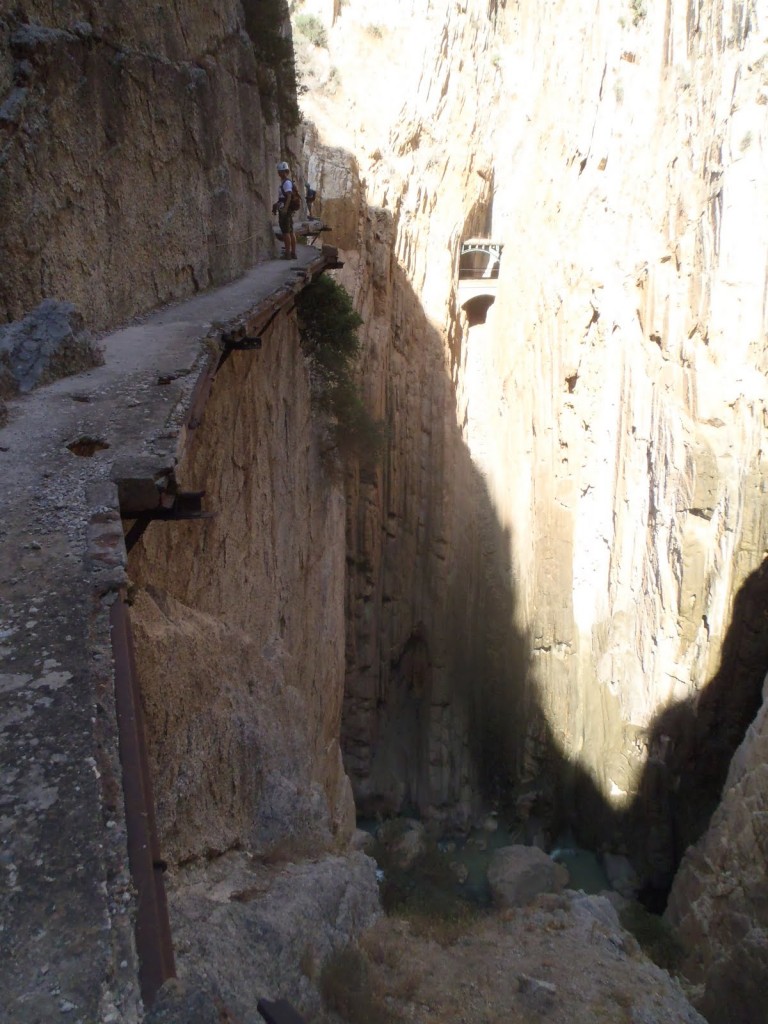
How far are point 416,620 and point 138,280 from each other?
13322mm

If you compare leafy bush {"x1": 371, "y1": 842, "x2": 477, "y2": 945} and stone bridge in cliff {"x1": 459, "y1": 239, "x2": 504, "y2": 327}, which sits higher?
stone bridge in cliff {"x1": 459, "y1": 239, "x2": 504, "y2": 327}

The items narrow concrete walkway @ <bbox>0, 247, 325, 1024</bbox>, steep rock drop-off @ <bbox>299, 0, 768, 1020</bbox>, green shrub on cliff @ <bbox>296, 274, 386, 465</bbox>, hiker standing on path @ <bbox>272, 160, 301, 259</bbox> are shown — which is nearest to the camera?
narrow concrete walkway @ <bbox>0, 247, 325, 1024</bbox>

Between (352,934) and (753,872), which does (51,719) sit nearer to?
(352,934)

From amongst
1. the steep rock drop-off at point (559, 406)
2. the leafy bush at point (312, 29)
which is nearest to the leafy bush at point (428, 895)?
the steep rock drop-off at point (559, 406)

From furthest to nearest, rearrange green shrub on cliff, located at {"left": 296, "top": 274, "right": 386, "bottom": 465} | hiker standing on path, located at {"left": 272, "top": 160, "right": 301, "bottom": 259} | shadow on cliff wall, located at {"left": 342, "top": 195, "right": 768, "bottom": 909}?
shadow on cliff wall, located at {"left": 342, "top": 195, "right": 768, "bottom": 909}
green shrub on cliff, located at {"left": 296, "top": 274, "right": 386, "bottom": 465}
hiker standing on path, located at {"left": 272, "top": 160, "right": 301, "bottom": 259}

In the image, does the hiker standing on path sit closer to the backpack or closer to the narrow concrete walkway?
the backpack

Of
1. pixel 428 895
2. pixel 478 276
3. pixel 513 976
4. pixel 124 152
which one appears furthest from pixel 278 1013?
pixel 478 276

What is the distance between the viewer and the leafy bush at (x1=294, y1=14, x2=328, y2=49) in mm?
16969

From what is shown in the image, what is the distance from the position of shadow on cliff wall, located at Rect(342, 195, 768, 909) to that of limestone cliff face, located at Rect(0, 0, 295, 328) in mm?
9179

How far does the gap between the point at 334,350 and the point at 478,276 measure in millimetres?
12050

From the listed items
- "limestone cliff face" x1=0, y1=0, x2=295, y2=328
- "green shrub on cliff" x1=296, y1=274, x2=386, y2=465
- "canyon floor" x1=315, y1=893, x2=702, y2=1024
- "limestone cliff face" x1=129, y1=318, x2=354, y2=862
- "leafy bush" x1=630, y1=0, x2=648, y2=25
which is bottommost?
"canyon floor" x1=315, y1=893, x2=702, y2=1024

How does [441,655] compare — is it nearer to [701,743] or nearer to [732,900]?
[701,743]

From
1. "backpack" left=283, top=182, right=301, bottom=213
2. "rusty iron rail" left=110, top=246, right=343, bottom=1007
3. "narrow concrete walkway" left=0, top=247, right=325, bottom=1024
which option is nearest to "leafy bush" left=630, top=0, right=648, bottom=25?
"backpack" left=283, top=182, right=301, bottom=213

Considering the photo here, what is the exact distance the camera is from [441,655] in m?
18.1
